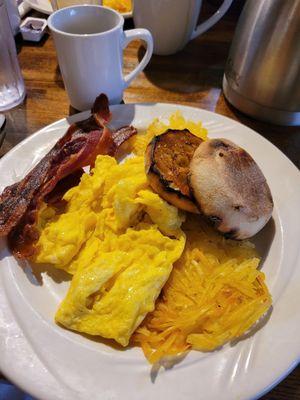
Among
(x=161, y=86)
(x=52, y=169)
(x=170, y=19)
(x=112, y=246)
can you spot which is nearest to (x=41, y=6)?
(x=170, y=19)

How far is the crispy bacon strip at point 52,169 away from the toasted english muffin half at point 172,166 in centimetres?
25

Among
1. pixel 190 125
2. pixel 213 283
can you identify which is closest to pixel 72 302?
pixel 213 283

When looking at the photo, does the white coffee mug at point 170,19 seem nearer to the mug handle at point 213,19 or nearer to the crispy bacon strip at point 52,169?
the mug handle at point 213,19

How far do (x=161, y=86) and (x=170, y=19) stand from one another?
325mm

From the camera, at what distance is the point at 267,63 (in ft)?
4.38

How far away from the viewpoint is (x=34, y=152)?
4.08 ft

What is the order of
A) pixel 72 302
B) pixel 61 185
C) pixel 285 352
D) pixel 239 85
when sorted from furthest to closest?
pixel 239 85 < pixel 61 185 < pixel 72 302 < pixel 285 352

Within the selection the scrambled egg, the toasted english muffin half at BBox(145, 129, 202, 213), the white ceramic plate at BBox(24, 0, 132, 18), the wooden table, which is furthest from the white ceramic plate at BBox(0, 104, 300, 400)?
the white ceramic plate at BBox(24, 0, 132, 18)

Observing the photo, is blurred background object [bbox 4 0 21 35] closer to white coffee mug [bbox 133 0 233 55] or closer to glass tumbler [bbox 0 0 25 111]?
glass tumbler [bbox 0 0 25 111]

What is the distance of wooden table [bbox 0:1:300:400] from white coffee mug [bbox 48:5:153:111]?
18cm

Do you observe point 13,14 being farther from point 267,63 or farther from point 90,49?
point 267,63

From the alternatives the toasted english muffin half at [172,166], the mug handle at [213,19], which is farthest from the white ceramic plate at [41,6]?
the toasted english muffin half at [172,166]

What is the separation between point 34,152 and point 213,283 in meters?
0.78

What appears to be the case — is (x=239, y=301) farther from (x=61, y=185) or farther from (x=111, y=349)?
(x=61, y=185)
